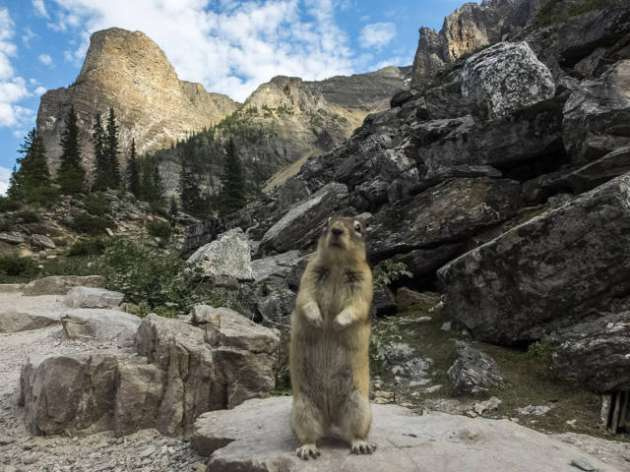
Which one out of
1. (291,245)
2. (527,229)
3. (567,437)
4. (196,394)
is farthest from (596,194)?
(291,245)

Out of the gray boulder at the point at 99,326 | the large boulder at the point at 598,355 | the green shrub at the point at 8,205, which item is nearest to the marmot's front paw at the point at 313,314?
the large boulder at the point at 598,355

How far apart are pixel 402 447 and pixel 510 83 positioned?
14.4 meters

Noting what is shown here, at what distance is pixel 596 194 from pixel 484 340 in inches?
153

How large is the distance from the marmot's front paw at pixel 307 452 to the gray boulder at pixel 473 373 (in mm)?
4774

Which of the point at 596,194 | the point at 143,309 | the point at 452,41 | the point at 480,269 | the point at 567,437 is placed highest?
the point at 452,41

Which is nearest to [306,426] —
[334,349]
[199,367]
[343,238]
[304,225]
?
[334,349]

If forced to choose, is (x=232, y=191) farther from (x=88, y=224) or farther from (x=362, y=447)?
(x=362, y=447)

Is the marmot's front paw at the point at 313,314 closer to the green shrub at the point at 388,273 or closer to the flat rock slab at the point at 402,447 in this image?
the flat rock slab at the point at 402,447

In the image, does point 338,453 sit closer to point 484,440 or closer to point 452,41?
point 484,440

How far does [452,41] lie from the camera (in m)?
137

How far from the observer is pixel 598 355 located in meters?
7.72

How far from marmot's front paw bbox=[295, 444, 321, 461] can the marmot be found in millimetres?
14

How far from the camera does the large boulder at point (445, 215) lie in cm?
1318

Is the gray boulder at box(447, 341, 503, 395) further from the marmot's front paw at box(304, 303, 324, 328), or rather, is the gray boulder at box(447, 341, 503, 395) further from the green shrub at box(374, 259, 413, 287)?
the marmot's front paw at box(304, 303, 324, 328)
